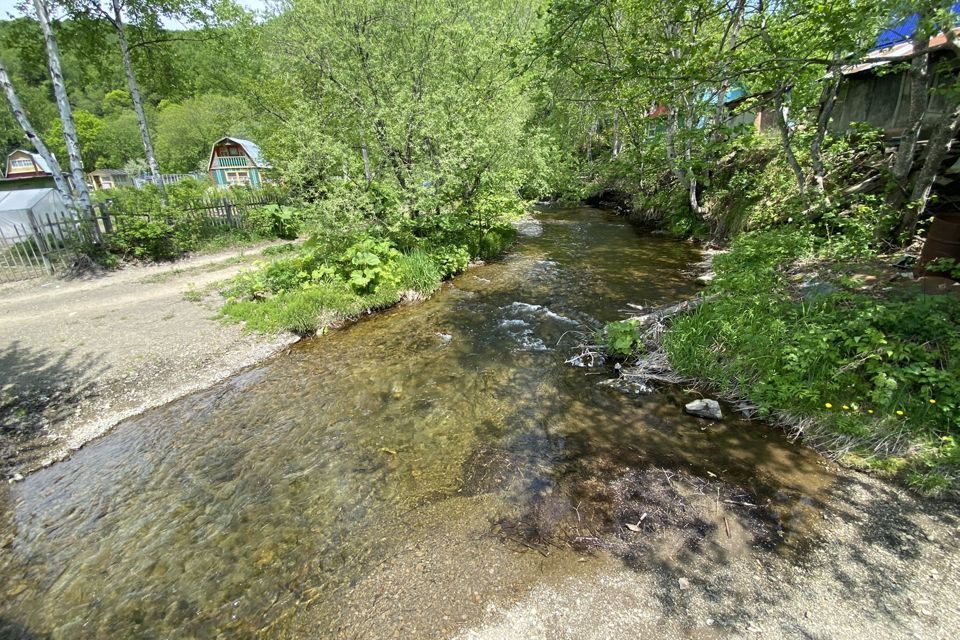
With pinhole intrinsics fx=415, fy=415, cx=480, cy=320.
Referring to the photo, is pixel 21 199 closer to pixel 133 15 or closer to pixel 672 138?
pixel 133 15

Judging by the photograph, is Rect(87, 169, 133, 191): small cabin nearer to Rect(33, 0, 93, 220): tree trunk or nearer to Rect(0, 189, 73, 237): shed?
Rect(0, 189, 73, 237): shed

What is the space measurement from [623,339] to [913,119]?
6182 millimetres

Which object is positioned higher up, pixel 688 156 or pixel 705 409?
pixel 688 156

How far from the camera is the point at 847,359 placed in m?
4.77

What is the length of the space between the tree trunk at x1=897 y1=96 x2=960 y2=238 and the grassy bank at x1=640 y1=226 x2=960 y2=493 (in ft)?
3.98

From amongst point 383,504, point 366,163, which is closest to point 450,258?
point 366,163

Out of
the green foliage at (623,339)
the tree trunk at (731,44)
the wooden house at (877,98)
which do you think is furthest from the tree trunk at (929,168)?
the green foliage at (623,339)

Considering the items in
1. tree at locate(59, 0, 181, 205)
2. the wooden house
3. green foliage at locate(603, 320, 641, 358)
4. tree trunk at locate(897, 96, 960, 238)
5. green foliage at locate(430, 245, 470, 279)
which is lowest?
green foliage at locate(603, 320, 641, 358)

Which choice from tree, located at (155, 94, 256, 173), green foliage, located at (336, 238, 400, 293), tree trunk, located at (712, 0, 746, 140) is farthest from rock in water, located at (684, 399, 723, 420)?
tree, located at (155, 94, 256, 173)

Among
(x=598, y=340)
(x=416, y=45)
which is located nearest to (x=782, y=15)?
(x=598, y=340)

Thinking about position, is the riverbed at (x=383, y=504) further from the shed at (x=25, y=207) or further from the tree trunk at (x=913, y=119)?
the shed at (x=25, y=207)

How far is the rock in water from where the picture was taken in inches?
210

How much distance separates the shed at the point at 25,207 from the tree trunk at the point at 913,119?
22432mm

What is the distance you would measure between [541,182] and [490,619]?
15.1 metres
